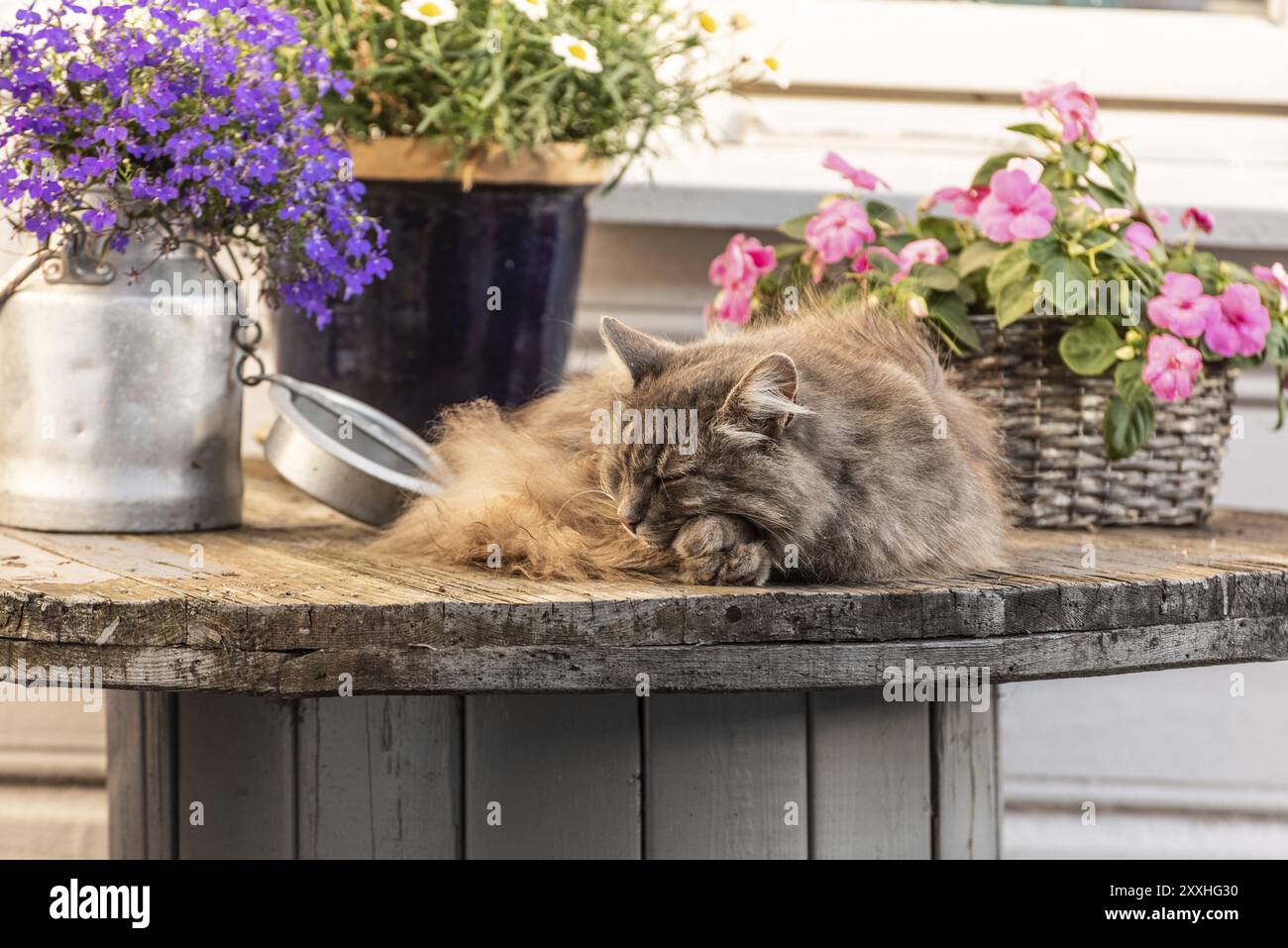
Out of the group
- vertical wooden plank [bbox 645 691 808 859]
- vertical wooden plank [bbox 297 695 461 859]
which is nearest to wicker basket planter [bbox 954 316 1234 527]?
vertical wooden plank [bbox 645 691 808 859]

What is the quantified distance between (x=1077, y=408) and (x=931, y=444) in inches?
14.0

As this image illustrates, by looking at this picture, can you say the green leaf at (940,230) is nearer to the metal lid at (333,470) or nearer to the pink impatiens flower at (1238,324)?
the pink impatiens flower at (1238,324)

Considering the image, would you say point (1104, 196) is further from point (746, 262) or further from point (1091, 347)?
point (746, 262)

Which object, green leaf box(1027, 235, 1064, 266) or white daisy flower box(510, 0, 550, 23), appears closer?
green leaf box(1027, 235, 1064, 266)

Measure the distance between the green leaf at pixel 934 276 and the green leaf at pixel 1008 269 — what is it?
4 cm

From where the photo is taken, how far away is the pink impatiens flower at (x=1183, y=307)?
1.42m

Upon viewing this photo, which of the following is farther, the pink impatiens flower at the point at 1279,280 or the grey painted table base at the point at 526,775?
the pink impatiens flower at the point at 1279,280

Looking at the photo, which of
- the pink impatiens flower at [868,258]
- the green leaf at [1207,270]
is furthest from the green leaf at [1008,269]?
the green leaf at [1207,270]

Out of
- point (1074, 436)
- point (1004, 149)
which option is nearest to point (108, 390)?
point (1074, 436)

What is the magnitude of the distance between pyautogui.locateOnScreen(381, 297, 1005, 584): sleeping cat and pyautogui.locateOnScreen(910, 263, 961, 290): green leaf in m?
0.14

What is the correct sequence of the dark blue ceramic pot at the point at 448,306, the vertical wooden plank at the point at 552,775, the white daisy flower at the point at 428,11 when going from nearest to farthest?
the vertical wooden plank at the point at 552,775, the white daisy flower at the point at 428,11, the dark blue ceramic pot at the point at 448,306

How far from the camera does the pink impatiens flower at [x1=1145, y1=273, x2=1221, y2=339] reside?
142 centimetres

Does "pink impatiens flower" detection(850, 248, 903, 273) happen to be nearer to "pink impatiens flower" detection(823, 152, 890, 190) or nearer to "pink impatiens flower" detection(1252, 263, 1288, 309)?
"pink impatiens flower" detection(823, 152, 890, 190)

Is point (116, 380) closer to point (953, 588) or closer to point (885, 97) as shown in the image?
point (953, 588)
